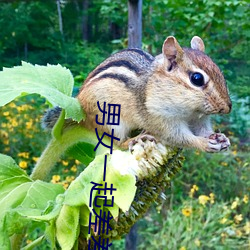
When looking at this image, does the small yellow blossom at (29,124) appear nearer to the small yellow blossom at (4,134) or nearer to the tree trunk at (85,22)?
the small yellow blossom at (4,134)

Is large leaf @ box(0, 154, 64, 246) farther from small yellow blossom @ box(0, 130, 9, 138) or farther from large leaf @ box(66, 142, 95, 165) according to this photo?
small yellow blossom @ box(0, 130, 9, 138)

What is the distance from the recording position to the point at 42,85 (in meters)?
0.56

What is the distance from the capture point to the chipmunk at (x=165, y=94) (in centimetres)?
62

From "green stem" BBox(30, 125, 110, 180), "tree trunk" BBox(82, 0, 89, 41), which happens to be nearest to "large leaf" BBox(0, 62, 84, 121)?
"green stem" BBox(30, 125, 110, 180)

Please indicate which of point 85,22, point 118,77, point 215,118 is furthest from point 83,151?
point 85,22

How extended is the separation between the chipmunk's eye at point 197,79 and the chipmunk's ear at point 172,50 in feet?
0.12

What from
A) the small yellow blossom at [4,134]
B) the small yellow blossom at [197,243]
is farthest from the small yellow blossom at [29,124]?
the small yellow blossom at [197,243]

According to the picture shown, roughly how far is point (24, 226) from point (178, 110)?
0.92ft

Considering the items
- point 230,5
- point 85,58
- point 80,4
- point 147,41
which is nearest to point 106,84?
point 147,41

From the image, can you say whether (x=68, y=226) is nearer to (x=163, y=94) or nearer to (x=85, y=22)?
(x=163, y=94)

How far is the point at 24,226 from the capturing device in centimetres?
53

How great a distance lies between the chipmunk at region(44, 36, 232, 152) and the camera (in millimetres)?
618

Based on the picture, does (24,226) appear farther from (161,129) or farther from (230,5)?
(230,5)

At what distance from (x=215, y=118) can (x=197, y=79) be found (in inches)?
51.6
